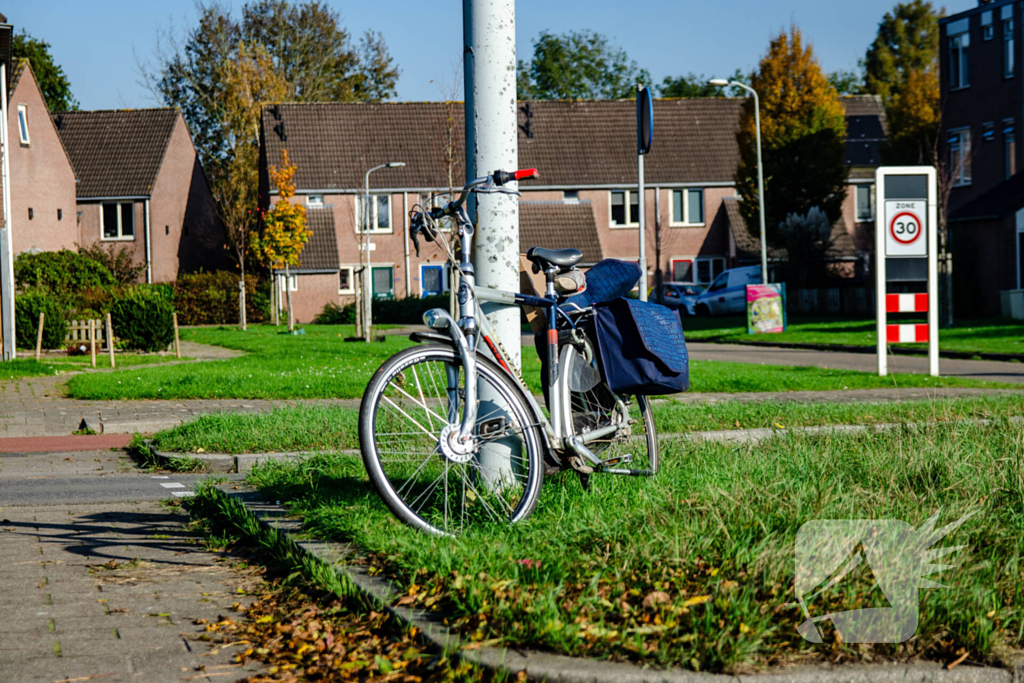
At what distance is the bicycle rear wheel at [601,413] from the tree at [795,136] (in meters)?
39.0

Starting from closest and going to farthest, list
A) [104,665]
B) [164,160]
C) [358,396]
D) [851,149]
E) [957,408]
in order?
[104,665] < [957,408] < [358,396] < [164,160] < [851,149]

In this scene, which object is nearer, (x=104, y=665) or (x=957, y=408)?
(x=104, y=665)

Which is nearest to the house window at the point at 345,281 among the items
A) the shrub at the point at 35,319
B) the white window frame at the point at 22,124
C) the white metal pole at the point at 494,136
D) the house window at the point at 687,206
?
the house window at the point at 687,206

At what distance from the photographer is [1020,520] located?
4.33 m

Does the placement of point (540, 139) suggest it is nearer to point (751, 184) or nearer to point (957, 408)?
point (751, 184)

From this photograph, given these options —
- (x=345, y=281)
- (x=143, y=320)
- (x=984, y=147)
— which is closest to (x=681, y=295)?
(x=984, y=147)

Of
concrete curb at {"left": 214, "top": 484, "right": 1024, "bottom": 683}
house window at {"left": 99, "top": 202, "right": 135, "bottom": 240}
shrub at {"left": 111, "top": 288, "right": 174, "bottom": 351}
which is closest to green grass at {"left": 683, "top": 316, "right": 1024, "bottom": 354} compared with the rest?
shrub at {"left": 111, "top": 288, "right": 174, "bottom": 351}

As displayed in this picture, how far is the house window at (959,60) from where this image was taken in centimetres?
3838

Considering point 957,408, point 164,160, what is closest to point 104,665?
point 957,408

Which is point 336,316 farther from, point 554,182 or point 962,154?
point 962,154

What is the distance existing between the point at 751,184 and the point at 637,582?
42.3 meters

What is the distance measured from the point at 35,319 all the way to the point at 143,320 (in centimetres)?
206

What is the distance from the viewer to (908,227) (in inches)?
571

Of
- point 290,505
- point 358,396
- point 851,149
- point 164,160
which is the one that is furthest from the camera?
point 851,149
